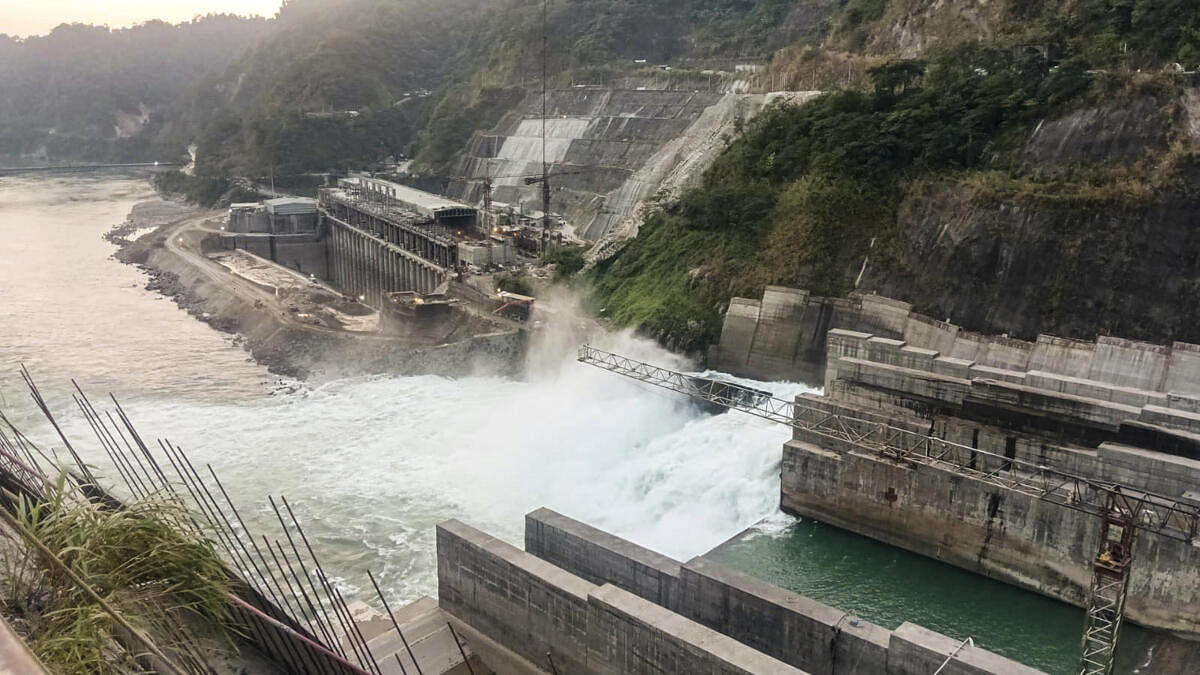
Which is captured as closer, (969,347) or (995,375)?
(995,375)

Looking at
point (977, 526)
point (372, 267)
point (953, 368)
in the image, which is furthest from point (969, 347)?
point (372, 267)

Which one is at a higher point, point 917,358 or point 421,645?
point 917,358

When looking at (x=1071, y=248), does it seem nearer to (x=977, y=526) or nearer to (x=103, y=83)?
(x=977, y=526)

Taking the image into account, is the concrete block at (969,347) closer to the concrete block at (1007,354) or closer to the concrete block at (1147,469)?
the concrete block at (1007,354)

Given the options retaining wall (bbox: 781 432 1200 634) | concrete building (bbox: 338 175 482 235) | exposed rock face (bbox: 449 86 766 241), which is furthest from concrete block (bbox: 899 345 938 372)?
concrete building (bbox: 338 175 482 235)

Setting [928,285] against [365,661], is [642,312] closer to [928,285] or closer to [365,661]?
[928,285]

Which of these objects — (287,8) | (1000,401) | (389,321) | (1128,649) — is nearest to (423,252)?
(389,321)

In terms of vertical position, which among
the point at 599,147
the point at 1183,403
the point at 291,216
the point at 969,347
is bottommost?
the point at 291,216

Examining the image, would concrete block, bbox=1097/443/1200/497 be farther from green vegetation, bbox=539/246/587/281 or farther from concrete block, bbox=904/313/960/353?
green vegetation, bbox=539/246/587/281
